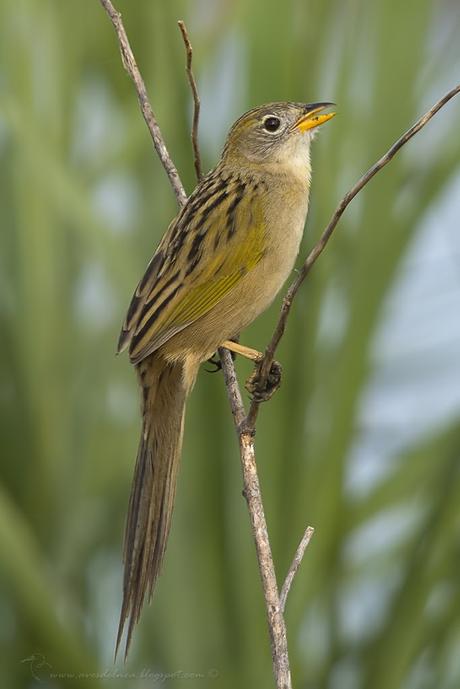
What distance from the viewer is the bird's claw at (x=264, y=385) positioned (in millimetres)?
2785

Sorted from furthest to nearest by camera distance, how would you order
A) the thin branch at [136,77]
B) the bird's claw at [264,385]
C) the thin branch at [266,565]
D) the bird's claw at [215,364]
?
the bird's claw at [215,364] < the thin branch at [136,77] < the bird's claw at [264,385] < the thin branch at [266,565]

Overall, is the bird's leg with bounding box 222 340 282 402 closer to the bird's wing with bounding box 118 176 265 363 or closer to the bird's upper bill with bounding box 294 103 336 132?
the bird's wing with bounding box 118 176 265 363

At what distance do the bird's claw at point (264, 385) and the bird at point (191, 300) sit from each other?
35 cm

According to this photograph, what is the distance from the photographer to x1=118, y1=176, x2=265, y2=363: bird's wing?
10.7 ft

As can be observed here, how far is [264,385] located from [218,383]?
999 mm

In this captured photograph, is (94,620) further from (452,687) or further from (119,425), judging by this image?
(452,687)

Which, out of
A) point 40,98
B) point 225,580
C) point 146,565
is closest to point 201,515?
point 225,580

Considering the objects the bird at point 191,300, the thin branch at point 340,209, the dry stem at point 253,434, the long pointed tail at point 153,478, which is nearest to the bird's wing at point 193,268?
the bird at point 191,300

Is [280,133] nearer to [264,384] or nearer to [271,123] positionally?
[271,123]

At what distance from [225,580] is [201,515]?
221 millimetres

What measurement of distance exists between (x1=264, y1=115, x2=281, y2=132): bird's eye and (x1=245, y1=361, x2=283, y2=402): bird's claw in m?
1.03

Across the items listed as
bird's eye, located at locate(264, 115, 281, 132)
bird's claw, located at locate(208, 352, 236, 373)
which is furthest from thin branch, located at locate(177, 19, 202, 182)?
bird's claw, located at locate(208, 352, 236, 373)

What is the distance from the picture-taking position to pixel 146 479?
3184mm

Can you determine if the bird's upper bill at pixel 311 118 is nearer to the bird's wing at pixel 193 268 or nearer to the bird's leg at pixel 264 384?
the bird's wing at pixel 193 268
